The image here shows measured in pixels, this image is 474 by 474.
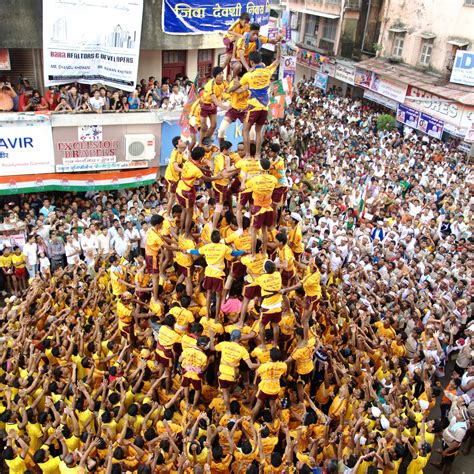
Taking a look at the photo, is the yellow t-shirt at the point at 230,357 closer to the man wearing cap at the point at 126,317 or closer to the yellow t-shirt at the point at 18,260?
the man wearing cap at the point at 126,317

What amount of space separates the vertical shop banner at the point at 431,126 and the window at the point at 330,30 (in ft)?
35.3

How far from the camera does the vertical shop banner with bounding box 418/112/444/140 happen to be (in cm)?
2159

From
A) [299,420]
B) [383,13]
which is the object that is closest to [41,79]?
[299,420]

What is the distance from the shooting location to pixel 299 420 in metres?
7.95

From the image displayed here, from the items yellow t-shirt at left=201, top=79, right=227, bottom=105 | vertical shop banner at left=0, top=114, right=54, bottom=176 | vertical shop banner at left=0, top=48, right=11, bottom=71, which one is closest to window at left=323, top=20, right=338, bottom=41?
vertical shop banner at left=0, top=48, right=11, bottom=71

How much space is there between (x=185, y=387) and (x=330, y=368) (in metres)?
2.35

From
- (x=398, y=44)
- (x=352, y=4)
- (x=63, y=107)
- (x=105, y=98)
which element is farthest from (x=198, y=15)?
(x=352, y=4)

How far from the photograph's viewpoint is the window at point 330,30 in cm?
3106

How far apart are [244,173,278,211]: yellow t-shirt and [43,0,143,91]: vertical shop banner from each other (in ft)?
27.0

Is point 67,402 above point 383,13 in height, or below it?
below

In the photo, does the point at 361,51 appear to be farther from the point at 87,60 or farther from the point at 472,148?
the point at 87,60

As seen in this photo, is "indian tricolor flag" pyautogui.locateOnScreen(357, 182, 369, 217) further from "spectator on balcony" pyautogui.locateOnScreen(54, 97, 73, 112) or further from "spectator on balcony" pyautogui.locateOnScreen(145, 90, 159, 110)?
"spectator on balcony" pyautogui.locateOnScreen(54, 97, 73, 112)

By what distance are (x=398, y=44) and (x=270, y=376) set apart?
2350 cm

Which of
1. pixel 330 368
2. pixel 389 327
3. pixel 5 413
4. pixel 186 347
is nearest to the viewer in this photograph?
pixel 5 413
